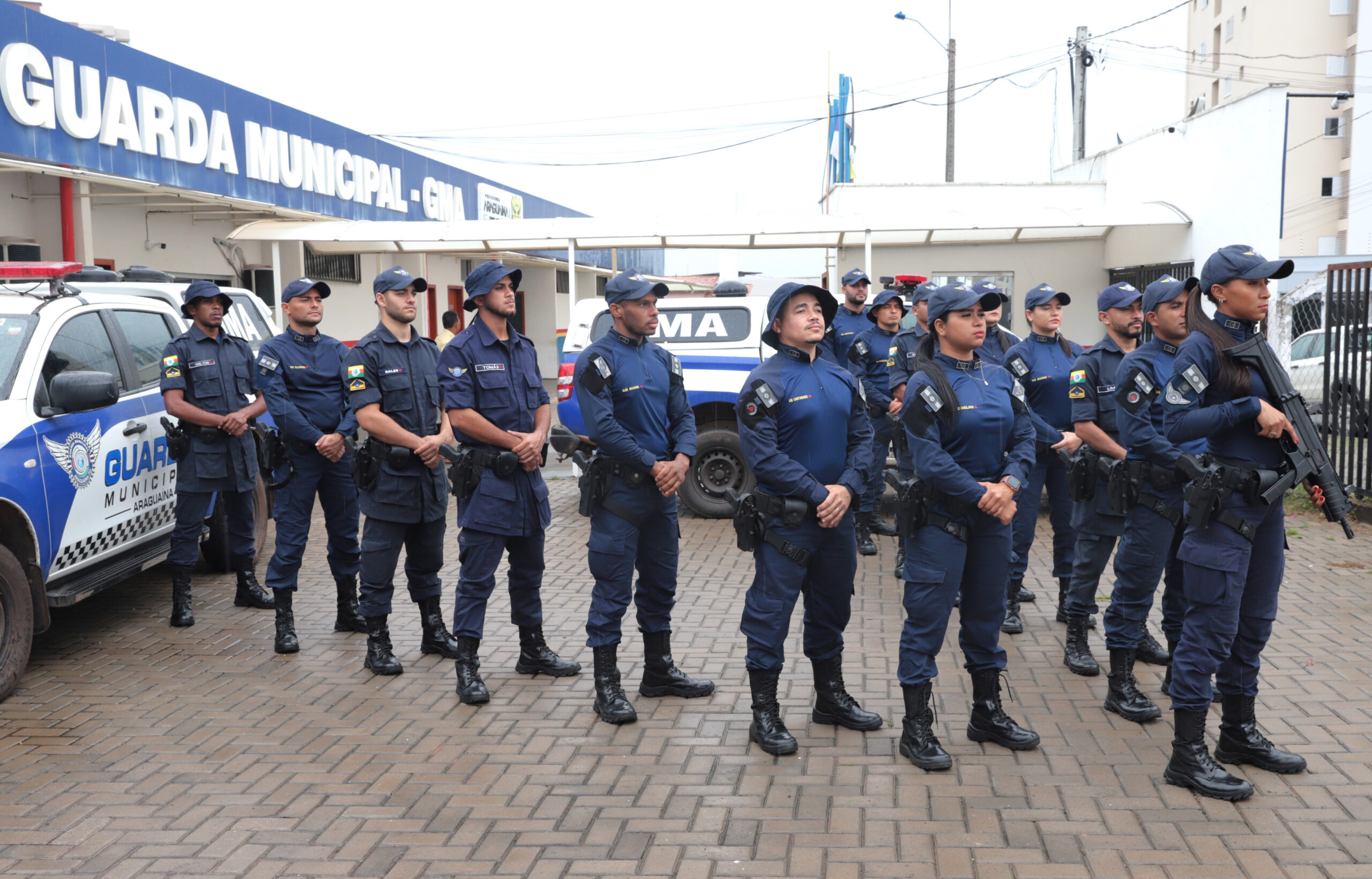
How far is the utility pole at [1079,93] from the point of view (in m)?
26.9

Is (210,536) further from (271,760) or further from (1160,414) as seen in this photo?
(1160,414)

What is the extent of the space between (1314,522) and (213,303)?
9211 millimetres

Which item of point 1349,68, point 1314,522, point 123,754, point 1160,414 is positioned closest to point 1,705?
point 123,754

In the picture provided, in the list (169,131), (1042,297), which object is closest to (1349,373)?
(1042,297)

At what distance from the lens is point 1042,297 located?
625 cm

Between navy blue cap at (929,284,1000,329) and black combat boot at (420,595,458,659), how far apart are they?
10.5 feet

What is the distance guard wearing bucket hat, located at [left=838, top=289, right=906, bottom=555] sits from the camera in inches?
320

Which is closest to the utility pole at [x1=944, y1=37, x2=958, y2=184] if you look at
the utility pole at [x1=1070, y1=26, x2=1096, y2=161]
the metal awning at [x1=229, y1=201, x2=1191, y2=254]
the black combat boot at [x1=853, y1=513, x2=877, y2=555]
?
the utility pole at [x1=1070, y1=26, x2=1096, y2=161]

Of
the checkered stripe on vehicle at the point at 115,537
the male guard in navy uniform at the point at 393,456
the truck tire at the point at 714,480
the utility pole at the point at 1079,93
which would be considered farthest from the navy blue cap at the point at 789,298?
the utility pole at the point at 1079,93

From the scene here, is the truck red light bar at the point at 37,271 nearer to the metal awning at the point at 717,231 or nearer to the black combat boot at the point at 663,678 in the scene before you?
the black combat boot at the point at 663,678

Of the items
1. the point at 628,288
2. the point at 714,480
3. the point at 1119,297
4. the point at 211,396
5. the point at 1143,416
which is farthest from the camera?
the point at 714,480

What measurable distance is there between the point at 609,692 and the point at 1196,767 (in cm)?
245

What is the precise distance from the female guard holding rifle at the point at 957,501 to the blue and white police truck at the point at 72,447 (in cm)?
416

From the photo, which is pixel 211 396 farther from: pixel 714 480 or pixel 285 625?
pixel 714 480
